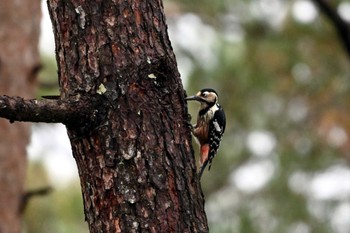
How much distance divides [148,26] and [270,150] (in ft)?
24.9

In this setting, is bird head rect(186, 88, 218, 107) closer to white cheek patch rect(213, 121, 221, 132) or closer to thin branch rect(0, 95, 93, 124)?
white cheek patch rect(213, 121, 221, 132)

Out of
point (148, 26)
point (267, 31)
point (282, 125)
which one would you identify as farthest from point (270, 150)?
point (148, 26)

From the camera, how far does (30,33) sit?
6.00m

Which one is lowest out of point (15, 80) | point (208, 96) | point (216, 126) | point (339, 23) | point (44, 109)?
point (44, 109)

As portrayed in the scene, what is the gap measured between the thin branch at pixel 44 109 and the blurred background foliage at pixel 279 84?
19.9ft

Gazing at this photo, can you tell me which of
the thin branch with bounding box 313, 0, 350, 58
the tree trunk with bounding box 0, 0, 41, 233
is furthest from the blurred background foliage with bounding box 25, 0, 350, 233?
the tree trunk with bounding box 0, 0, 41, 233

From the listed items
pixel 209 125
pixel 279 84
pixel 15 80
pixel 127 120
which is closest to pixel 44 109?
pixel 127 120

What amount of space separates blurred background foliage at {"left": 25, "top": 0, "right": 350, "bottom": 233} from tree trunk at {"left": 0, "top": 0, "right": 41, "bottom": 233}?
3200 millimetres

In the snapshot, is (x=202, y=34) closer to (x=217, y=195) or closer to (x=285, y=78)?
(x=285, y=78)

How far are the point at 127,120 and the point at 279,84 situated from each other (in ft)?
24.1

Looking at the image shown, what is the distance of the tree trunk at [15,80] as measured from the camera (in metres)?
5.70

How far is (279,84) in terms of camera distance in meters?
10.2

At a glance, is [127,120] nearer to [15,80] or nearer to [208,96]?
[208,96]

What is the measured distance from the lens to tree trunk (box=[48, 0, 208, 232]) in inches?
114
